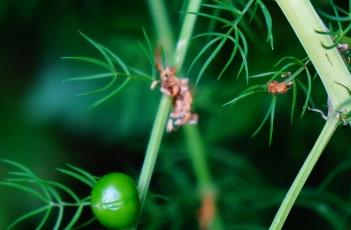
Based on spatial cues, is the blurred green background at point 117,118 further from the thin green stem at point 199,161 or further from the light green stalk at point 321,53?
the light green stalk at point 321,53

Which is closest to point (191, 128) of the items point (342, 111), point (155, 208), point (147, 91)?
point (155, 208)

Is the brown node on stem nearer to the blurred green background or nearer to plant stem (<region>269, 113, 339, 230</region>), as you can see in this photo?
plant stem (<region>269, 113, 339, 230</region>)

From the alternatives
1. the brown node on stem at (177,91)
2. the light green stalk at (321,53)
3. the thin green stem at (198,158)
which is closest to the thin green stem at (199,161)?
the thin green stem at (198,158)

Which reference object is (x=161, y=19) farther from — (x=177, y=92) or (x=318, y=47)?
(x=318, y=47)

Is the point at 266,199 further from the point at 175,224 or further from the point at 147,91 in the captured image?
the point at 147,91

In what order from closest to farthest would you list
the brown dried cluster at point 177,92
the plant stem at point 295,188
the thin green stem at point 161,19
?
the plant stem at point 295,188 < the brown dried cluster at point 177,92 < the thin green stem at point 161,19

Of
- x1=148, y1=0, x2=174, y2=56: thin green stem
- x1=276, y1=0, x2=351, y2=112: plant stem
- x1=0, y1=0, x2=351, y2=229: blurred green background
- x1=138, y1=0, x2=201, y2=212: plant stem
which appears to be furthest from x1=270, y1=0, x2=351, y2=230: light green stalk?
x1=0, y1=0, x2=351, y2=229: blurred green background
